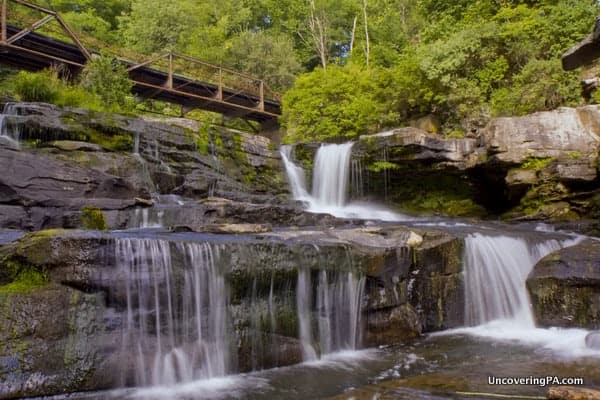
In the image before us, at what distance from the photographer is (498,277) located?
7.79m

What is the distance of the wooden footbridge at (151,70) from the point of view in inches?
599

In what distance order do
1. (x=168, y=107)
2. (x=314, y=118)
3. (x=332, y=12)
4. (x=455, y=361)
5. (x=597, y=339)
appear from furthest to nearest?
(x=332, y=12) → (x=168, y=107) → (x=314, y=118) → (x=597, y=339) → (x=455, y=361)

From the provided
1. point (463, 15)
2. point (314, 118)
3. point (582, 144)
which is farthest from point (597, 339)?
point (463, 15)

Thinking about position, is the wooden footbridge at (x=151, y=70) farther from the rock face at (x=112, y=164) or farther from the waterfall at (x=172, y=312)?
the waterfall at (x=172, y=312)

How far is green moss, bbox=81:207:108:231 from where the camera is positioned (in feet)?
24.9

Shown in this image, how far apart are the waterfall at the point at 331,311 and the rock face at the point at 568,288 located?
319 centimetres

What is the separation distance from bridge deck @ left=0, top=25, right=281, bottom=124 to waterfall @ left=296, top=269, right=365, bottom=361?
13.5 metres

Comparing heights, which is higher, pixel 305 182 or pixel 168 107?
pixel 168 107

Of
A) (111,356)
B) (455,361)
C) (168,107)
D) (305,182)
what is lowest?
(455,361)

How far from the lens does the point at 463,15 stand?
1825 centimetres

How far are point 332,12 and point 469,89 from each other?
19440mm

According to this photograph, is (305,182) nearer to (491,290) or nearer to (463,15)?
(491,290)

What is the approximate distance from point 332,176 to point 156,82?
36.0ft

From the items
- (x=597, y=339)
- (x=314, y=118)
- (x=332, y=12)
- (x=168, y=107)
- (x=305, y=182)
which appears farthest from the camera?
(x=332, y=12)
